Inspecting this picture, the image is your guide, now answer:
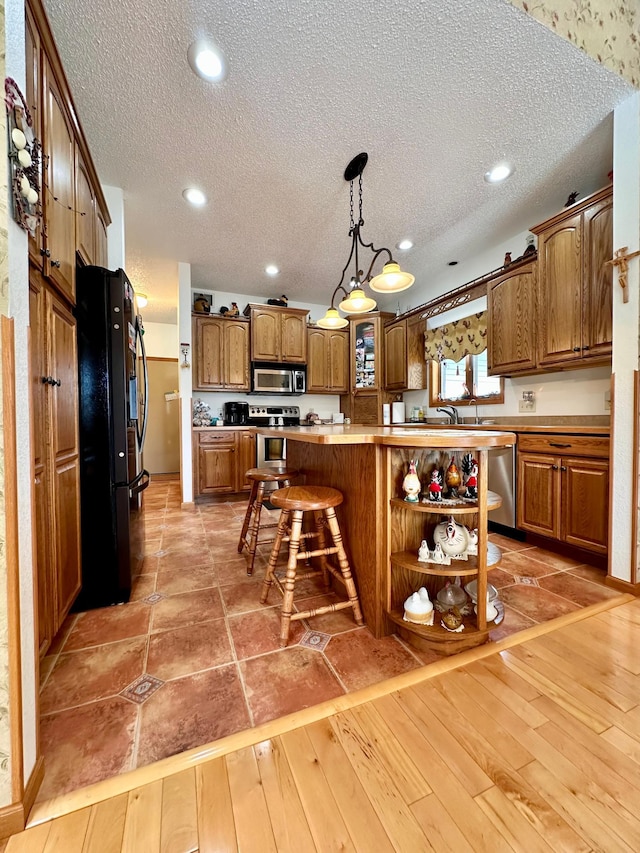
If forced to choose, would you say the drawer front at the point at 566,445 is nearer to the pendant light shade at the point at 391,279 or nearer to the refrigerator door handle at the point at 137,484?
the pendant light shade at the point at 391,279

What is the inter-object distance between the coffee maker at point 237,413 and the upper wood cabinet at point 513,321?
2908mm

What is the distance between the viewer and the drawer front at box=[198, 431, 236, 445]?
4.05 m

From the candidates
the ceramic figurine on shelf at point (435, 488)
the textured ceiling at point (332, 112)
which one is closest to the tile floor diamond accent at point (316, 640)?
the ceramic figurine on shelf at point (435, 488)

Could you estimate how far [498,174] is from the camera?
2.40 m

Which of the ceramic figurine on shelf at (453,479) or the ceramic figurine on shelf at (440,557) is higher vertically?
the ceramic figurine on shelf at (453,479)

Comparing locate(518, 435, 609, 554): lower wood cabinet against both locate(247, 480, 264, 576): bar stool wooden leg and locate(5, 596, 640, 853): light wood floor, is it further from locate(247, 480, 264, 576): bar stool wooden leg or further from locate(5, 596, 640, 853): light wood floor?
locate(247, 480, 264, 576): bar stool wooden leg

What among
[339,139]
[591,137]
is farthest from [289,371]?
A: [591,137]

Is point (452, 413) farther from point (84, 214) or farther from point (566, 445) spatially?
point (84, 214)

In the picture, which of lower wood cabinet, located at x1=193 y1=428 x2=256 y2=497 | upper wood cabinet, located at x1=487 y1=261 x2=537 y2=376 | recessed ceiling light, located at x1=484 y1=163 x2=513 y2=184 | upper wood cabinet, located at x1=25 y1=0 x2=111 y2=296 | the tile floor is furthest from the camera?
lower wood cabinet, located at x1=193 y1=428 x2=256 y2=497

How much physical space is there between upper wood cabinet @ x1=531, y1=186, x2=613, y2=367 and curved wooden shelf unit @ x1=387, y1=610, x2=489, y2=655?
1.99 m

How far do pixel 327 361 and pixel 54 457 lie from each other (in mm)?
3932

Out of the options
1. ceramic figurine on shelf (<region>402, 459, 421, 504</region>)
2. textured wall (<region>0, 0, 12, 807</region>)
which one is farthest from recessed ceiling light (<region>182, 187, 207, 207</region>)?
ceramic figurine on shelf (<region>402, 459, 421, 504</region>)

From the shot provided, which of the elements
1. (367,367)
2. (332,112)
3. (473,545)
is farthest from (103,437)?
(367,367)

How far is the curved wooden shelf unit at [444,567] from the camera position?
4.40ft
